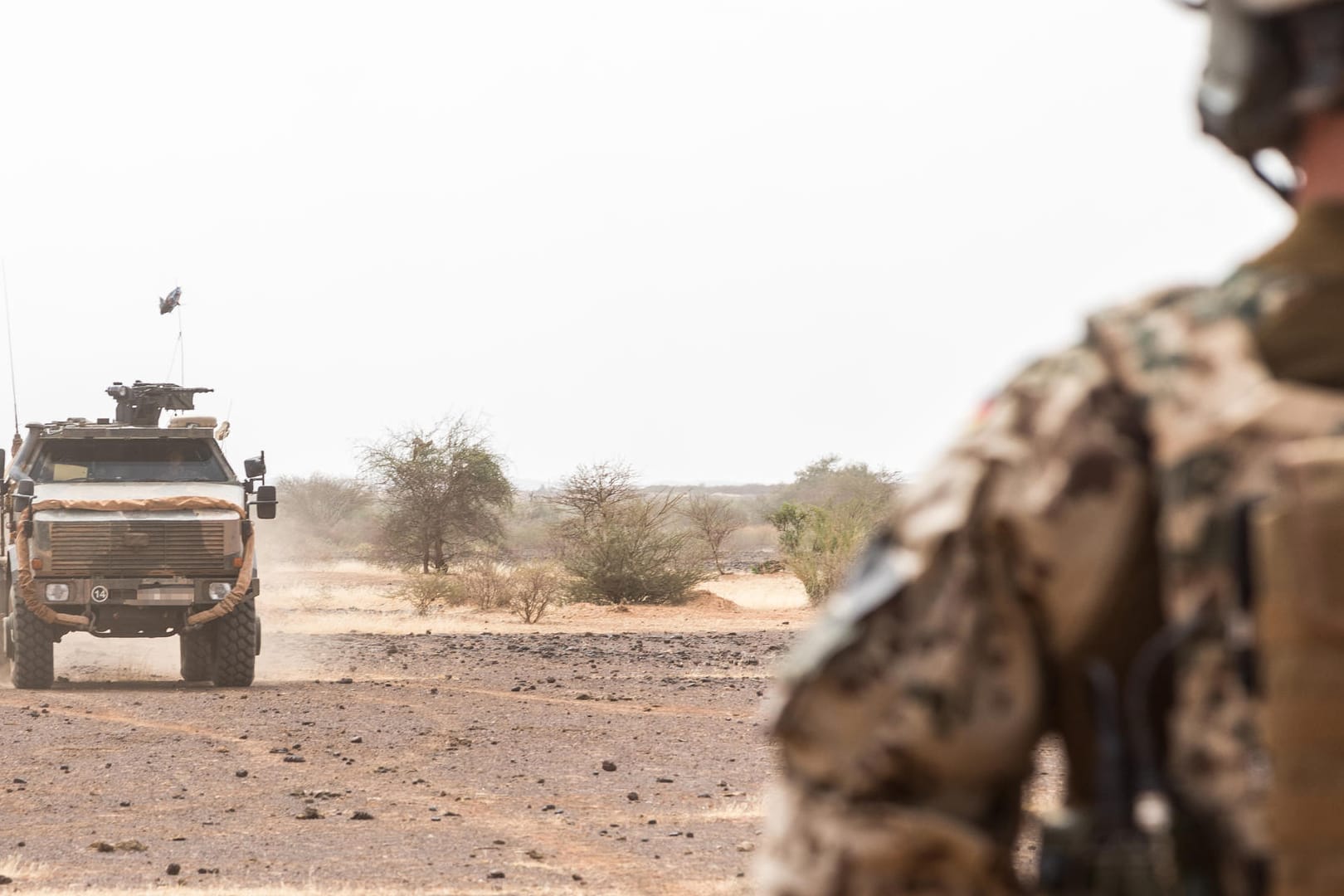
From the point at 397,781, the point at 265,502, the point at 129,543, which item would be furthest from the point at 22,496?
the point at 397,781

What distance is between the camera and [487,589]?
Answer: 30.4 m

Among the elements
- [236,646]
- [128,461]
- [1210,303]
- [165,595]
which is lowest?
[236,646]

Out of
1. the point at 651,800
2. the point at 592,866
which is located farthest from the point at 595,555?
the point at 592,866

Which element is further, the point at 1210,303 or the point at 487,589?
the point at 487,589

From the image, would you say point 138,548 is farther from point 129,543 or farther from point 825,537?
point 825,537

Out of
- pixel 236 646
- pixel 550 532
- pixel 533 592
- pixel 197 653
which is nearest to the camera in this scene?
pixel 236 646

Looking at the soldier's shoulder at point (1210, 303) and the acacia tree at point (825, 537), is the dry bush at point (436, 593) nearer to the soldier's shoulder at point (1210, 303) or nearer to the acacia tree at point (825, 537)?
the acacia tree at point (825, 537)

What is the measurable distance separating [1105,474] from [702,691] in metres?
14.4

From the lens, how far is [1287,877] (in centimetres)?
130

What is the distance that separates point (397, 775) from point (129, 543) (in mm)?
5851

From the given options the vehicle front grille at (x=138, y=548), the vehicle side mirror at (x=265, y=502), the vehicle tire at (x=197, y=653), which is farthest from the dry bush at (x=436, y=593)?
the vehicle front grille at (x=138, y=548)

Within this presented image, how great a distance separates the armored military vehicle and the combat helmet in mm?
14595

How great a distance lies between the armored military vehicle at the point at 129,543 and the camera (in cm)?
1523

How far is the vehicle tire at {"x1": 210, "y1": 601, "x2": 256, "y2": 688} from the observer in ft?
51.5
